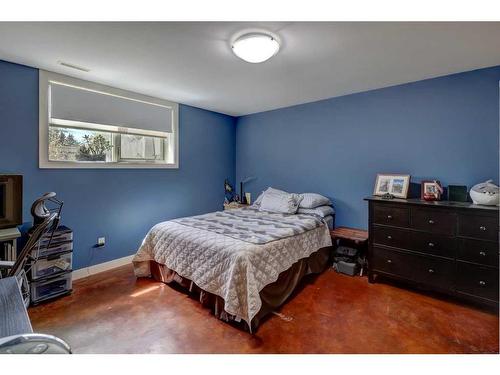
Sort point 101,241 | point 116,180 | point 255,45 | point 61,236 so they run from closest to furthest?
point 255,45 < point 61,236 < point 101,241 < point 116,180

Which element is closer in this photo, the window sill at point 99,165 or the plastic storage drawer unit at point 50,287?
the plastic storage drawer unit at point 50,287

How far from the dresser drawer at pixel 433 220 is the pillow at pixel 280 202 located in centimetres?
136

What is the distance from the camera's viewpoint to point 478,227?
2.14 metres

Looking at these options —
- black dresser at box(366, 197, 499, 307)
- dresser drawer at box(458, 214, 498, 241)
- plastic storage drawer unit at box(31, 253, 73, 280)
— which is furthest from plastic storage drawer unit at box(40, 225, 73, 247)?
dresser drawer at box(458, 214, 498, 241)

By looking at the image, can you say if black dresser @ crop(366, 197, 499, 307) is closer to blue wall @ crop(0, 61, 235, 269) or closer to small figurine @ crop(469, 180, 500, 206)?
small figurine @ crop(469, 180, 500, 206)

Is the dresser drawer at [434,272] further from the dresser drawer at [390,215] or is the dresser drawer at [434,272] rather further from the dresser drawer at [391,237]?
the dresser drawer at [390,215]

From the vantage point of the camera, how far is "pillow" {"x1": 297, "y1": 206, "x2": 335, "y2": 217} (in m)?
3.20

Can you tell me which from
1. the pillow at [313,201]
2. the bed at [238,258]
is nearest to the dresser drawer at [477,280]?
the bed at [238,258]

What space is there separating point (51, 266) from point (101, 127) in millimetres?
1656

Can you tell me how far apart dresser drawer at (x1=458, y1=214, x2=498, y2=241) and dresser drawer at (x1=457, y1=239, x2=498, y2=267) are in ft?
0.18

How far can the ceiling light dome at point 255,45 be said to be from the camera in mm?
1817

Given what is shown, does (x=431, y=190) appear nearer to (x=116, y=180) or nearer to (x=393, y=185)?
(x=393, y=185)

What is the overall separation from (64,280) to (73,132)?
1637 millimetres

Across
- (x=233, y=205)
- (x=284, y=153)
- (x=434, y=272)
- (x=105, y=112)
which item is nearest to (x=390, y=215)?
(x=434, y=272)
